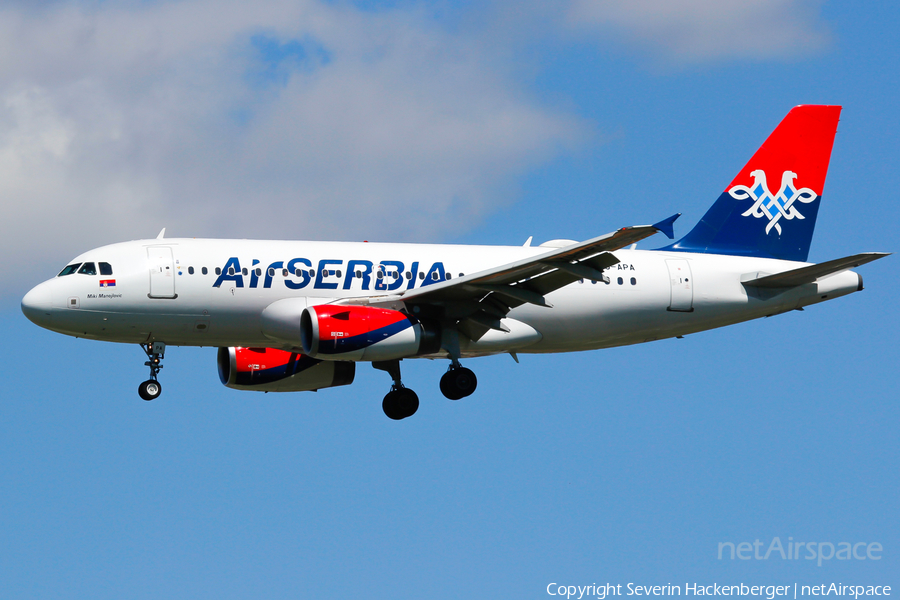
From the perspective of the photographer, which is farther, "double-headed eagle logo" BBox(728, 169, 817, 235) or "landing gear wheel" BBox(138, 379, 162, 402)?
"double-headed eagle logo" BBox(728, 169, 817, 235)

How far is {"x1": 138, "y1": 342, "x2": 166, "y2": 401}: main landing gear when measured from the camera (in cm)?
2948

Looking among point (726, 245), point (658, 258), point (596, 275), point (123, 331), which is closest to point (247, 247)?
point (123, 331)

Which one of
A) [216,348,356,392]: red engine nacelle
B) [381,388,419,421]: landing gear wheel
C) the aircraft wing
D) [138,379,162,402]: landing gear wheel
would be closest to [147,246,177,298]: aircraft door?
[138,379,162,402]: landing gear wheel

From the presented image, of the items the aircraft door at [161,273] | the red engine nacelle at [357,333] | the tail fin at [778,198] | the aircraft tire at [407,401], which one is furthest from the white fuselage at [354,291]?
the aircraft tire at [407,401]

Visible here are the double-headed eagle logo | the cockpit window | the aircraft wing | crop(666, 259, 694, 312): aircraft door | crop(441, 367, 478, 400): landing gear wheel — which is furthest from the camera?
the double-headed eagle logo

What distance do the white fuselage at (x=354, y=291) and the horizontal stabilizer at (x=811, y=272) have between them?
0.29 m

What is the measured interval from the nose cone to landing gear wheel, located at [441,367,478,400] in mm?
10296

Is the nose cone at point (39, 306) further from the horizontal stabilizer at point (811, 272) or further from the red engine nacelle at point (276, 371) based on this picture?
the horizontal stabilizer at point (811, 272)

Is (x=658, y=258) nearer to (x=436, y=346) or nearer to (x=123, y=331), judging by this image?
(x=436, y=346)

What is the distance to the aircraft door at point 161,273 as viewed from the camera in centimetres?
2859

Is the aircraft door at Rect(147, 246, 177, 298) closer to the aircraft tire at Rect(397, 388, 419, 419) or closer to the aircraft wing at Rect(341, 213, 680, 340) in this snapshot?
the aircraft wing at Rect(341, 213, 680, 340)

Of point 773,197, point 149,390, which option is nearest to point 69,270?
point 149,390

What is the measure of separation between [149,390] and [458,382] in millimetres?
8108

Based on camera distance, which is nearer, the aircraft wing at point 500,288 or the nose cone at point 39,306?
the aircraft wing at point 500,288
